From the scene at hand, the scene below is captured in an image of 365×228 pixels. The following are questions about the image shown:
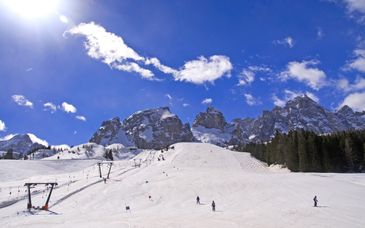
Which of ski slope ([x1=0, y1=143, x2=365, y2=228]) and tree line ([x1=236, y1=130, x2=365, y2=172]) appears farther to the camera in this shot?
tree line ([x1=236, y1=130, x2=365, y2=172])

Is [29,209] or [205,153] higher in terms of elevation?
[205,153]

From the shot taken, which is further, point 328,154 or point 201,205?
point 328,154

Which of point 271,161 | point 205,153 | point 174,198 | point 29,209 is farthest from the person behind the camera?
point 205,153

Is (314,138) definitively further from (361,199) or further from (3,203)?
(3,203)

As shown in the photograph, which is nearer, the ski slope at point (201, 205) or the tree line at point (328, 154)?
the ski slope at point (201, 205)

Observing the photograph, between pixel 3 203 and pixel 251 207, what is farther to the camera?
pixel 3 203

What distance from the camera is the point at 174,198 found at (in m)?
60.1

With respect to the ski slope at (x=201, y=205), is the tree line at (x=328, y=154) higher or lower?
higher

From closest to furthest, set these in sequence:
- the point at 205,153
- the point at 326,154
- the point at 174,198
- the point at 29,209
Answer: the point at 29,209, the point at 174,198, the point at 326,154, the point at 205,153

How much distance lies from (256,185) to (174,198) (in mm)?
15273

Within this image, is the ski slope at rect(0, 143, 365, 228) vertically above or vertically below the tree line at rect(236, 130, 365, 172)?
below

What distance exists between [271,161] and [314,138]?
28.4 meters

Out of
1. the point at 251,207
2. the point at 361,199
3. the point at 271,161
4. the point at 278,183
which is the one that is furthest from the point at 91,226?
the point at 271,161

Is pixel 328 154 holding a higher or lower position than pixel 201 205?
higher
